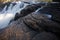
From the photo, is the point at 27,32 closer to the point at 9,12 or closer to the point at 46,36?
the point at 46,36

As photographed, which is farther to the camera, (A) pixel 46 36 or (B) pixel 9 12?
(B) pixel 9 12

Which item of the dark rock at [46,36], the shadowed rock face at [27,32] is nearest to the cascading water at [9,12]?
the shadowed rock face at [27,32]

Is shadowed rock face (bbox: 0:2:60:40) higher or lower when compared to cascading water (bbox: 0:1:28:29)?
higher

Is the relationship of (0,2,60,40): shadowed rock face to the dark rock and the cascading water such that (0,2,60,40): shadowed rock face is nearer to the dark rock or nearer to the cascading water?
the dark rock

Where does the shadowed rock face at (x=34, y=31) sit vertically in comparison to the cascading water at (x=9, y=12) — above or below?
above

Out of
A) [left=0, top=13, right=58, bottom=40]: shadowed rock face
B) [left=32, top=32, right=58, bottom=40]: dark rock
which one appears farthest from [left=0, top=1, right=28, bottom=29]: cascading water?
[left=32, top=32, right=58, bottom=40]: dark rock

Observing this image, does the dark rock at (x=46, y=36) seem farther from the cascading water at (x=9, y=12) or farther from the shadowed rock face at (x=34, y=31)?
the cascading water at (x=9, y=12)

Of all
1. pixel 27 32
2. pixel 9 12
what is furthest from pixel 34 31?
pixel 9 12

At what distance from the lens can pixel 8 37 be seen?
1.05 meters

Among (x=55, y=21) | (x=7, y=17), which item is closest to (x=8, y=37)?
(x=55, y=21)

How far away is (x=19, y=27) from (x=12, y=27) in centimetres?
7

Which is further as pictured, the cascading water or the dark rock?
the cascading water

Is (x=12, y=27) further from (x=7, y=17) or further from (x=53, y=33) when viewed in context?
(x=7, y=17)

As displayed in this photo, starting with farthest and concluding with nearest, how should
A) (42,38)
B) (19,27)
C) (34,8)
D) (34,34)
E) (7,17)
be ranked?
(34,8)
(7,17)
(19,27)
(34,34)
(42,38)
